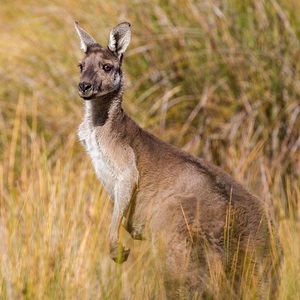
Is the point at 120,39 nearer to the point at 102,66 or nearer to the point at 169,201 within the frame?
A: the point at 102,66

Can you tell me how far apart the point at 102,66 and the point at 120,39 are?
9.6 inches

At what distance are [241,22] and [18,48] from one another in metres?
1.94

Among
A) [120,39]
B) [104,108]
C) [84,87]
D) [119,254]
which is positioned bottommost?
[119,254]

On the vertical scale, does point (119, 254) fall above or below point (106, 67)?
below

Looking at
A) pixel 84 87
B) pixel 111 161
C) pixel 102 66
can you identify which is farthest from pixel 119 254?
pixel 102 66

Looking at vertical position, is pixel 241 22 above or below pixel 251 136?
above

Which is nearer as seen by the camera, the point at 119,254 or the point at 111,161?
the point at 119,254

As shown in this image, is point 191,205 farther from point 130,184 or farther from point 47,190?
point 47,190

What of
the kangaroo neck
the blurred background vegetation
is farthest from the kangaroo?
the blurred background vegetation

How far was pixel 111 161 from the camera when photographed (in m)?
4.90

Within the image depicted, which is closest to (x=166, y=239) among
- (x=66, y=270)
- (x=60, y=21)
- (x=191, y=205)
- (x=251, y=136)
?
(x=191, y=205)

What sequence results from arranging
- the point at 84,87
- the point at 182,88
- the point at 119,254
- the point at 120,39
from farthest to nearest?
the point at 182,88 → the point at 120,39 → the point at 84,87 → the point at 119,254

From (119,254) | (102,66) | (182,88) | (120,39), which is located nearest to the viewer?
(119,254)

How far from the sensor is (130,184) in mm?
4809
